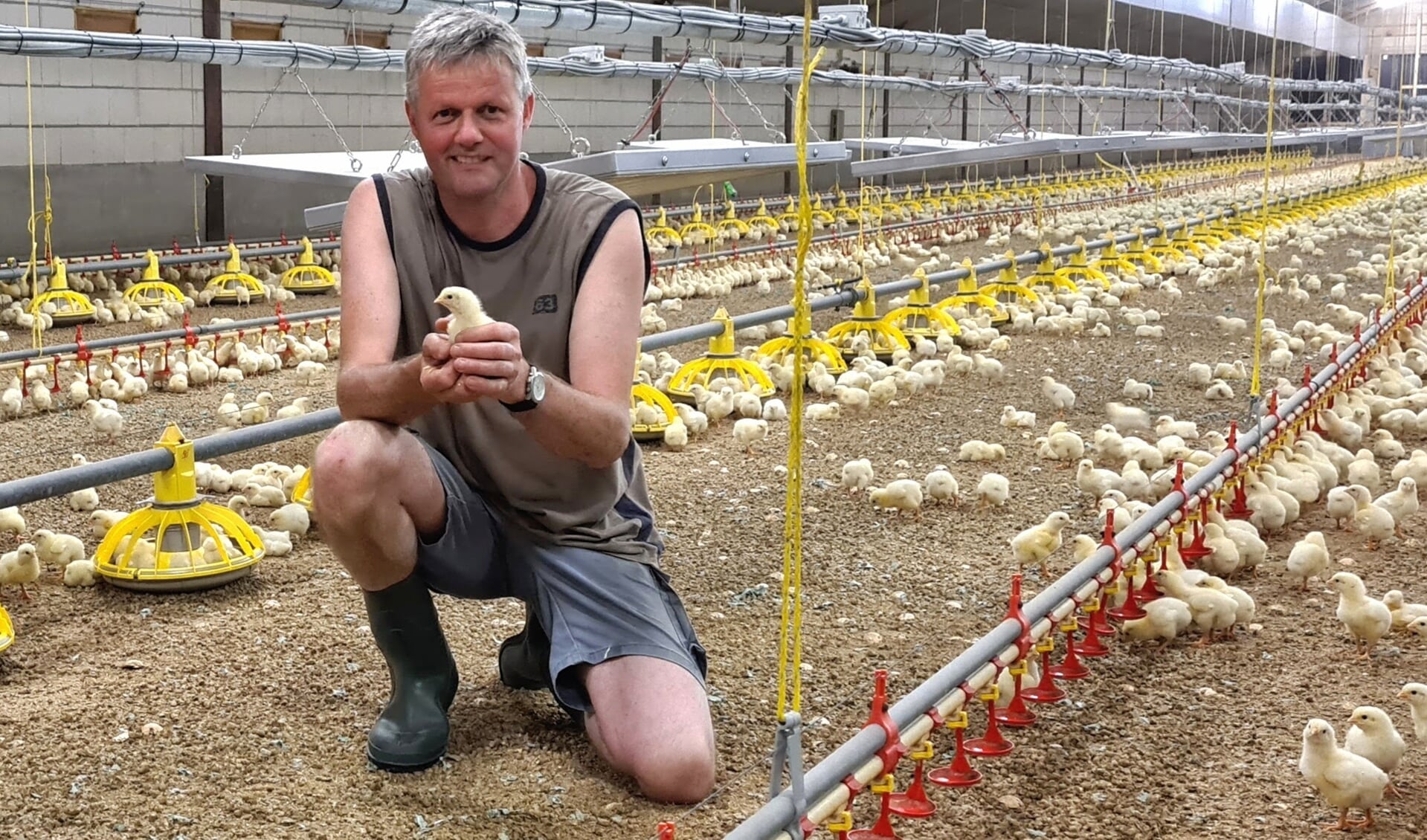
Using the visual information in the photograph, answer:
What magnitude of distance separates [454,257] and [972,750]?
47.3 inches

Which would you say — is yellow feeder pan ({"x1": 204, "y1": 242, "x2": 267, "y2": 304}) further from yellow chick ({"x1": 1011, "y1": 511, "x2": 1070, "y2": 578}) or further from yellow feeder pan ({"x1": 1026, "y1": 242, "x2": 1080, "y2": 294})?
yellow chick ({"x1": 1011, "y1": 511, "x2": 1070, "y2": 578})

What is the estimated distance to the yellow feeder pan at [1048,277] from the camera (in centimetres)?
859

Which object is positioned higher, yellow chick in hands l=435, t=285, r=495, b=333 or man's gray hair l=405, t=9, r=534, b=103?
man's gray hair l=405, t=9, r=534, b=103

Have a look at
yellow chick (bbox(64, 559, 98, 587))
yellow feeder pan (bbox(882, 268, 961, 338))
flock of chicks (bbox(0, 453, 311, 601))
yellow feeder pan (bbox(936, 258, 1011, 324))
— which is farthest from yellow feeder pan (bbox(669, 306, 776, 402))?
yellow chick (bbox(64, 559, 98, 587))

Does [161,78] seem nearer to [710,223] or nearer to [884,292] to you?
[710,223]

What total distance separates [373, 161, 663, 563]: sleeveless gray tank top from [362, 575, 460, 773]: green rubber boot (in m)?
0.22

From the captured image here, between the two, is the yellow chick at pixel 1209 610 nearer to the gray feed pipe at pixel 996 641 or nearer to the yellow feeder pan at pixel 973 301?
the gray feed pipe at pixel 996 641

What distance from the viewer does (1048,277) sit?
868cm

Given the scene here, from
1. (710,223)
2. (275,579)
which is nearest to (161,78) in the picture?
(710,223)

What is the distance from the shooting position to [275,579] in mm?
3367

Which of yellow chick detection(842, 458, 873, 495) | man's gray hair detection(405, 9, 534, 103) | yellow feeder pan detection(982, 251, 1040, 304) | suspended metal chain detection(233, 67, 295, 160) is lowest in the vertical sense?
yellow chick detection(842, 458, 873, 495)

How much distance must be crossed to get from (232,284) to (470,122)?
24.7 ft

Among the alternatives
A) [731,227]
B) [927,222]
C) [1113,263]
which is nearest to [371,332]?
[1113,263]

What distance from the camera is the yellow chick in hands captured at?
1885 millimetres
